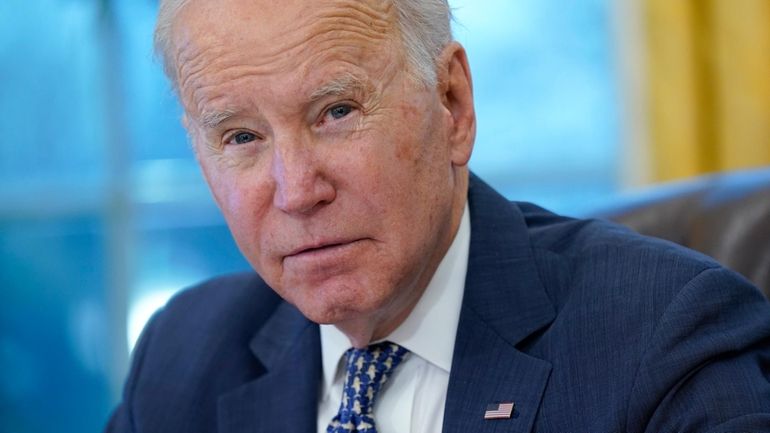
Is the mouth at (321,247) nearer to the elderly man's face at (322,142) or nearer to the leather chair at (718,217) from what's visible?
the elderly man's face at (322,142)

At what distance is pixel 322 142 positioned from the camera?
1683 mm

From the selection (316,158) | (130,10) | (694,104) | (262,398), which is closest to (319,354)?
(262,398)

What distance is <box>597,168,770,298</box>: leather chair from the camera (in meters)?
2.09

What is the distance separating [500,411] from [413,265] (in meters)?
0.26

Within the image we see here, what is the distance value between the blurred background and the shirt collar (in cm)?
252

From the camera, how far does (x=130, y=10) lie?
14.6ft

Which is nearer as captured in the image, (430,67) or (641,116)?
(430,67)

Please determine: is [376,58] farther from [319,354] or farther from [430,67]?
[319,354]

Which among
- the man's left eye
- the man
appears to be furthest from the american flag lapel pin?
the man's left eye

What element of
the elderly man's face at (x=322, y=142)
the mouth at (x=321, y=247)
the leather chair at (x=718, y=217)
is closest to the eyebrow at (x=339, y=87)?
the elderly man's face at (x=322, y=142)

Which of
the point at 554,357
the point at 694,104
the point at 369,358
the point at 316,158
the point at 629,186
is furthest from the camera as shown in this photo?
the point at 629,186

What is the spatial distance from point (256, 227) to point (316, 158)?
18 centimetres

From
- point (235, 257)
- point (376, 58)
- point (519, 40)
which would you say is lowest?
point (376, 58)

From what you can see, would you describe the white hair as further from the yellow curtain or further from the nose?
the yellow curtain
